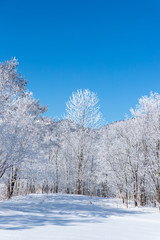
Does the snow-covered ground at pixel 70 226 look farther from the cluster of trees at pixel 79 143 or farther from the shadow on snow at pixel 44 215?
the cluster of trees at pixel 79 143

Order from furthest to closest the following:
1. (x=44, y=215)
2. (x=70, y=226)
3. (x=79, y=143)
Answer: (x=79, y=143), (x=44, y=215), (x=70, y=226)

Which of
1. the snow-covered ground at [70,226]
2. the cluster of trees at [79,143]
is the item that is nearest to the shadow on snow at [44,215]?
the snow-covered ground at [70,226]

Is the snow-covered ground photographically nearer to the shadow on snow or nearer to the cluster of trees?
the shadow on snow

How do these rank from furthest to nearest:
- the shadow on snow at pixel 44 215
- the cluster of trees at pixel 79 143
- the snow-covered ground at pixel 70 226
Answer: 1. the cluster of trees at pixel 79 143
2. the shadow on snow at pixel 44 215
3. the snow-covered ground at pixel 70 226

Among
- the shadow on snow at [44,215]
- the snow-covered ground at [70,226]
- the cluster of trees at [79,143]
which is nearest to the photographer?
the snow-covered ground at [70,226]

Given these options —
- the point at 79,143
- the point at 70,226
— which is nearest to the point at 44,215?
the point at 70,226

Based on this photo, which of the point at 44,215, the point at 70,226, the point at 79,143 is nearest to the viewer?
the point at 70,226

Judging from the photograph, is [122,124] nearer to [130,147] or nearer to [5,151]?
[130,147]

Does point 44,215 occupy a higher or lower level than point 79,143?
lower

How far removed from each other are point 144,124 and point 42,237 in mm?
10961

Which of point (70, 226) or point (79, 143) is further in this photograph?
point (79, 143)

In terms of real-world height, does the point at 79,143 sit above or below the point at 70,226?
above

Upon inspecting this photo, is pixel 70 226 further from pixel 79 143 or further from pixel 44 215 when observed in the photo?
pixel 79 143

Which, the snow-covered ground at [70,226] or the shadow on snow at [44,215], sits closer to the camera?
the snow-covered ground at [70,226]
